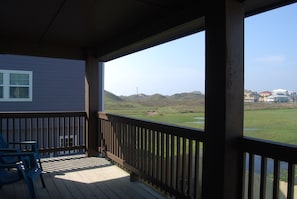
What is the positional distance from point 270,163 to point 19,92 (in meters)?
7.61

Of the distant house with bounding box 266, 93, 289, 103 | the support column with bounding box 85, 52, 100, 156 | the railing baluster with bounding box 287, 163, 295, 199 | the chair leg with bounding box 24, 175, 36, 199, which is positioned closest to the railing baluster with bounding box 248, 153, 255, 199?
the railing baluster with bounding box 287, 163, 295, 199

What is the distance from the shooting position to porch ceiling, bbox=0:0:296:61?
261 centimetres

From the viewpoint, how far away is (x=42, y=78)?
8039mm

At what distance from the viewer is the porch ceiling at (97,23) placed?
261 centimetres

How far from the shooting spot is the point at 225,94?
208 centimetres

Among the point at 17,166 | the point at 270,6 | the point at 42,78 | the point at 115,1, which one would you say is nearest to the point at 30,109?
the point at 42,78

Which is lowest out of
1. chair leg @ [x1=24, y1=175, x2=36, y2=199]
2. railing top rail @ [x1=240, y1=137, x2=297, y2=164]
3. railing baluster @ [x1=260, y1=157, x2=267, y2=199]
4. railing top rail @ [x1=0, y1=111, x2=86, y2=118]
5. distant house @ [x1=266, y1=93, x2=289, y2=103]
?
chair leg @ [x1=24, y1=175, x2=36, y2=199]

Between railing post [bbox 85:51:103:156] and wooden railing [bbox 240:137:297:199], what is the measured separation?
11.5ft

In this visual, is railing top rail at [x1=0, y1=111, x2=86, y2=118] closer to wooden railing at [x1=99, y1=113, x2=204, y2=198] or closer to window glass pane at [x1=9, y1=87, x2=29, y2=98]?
wooden railing at [x1=99, y1=113, x2=204, y2=198]

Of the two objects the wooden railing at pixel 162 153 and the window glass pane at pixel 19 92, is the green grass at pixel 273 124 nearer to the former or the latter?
the wooden railing at pixel 162 153

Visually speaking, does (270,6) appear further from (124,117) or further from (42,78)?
(42,78)

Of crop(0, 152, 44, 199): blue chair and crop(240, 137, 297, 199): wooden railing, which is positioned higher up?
crop(240, 137, 297, 199): wooden railing

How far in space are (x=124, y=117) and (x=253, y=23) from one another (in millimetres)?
2299

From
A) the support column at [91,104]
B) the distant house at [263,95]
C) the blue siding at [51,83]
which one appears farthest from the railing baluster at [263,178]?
the blue siding at [51,83]
